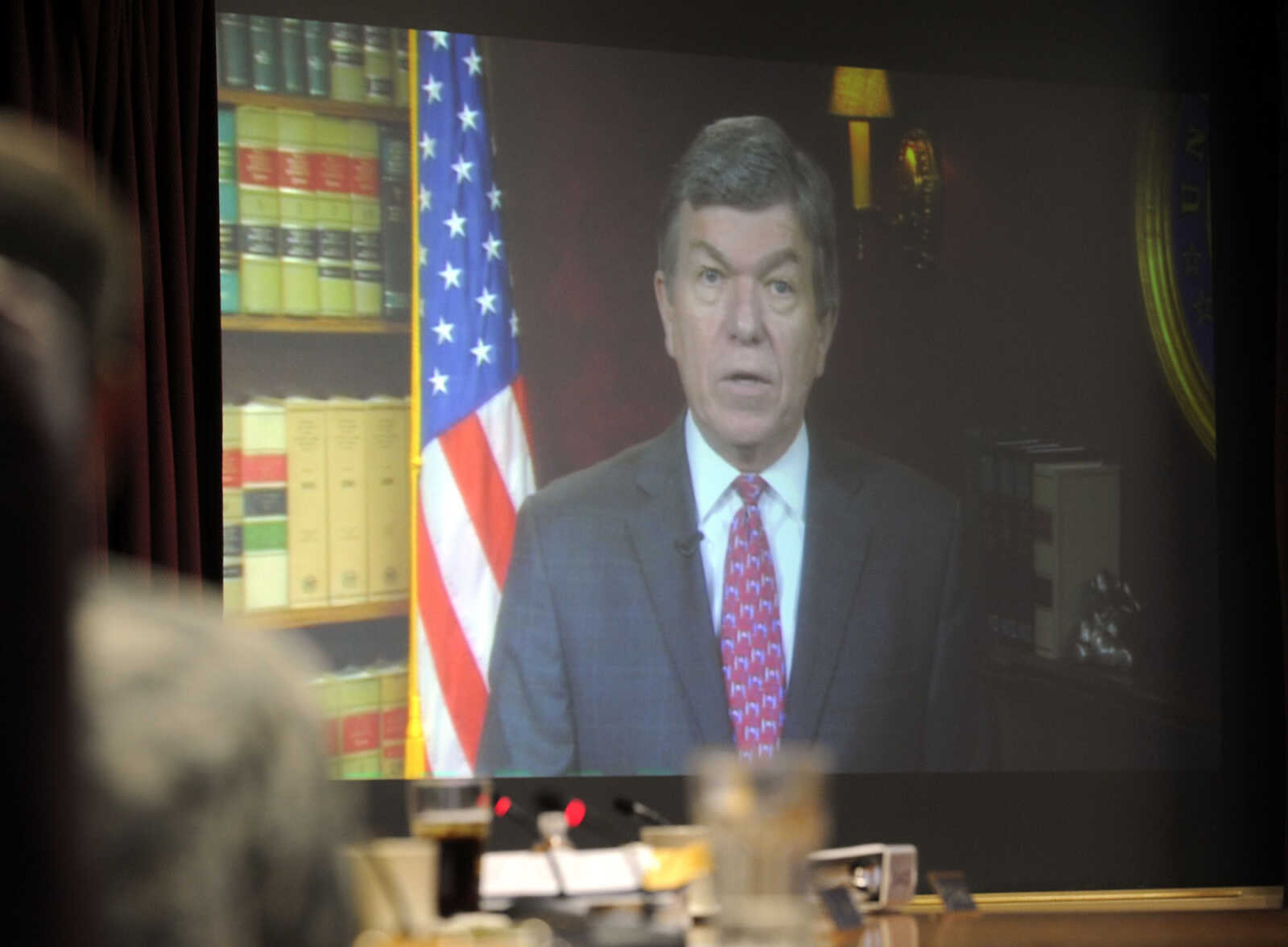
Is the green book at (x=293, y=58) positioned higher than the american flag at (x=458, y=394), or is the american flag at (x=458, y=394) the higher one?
the green book at (x=293, y=58)

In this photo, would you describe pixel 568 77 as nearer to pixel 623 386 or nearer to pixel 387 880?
pixel 623 386

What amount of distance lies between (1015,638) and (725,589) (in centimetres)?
95

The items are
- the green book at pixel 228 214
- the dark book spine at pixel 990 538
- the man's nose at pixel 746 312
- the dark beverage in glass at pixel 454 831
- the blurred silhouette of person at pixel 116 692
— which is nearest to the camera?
the blurred silhouette of person at pixel 116 692

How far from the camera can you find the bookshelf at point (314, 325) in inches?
167

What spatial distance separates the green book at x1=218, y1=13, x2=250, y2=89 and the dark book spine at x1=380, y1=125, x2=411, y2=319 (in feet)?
1.34

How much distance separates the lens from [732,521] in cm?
459

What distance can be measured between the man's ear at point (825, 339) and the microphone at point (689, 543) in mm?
604

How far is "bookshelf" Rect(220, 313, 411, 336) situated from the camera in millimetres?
4242

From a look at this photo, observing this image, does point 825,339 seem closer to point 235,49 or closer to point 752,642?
point 752,642

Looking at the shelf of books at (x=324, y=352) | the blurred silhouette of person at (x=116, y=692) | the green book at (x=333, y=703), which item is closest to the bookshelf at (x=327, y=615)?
the shelf of books at (x=324, y=352)

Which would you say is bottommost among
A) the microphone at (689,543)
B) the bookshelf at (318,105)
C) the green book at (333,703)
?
the green book at (333,703)

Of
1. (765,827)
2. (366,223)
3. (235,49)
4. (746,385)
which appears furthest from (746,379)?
(765,827)

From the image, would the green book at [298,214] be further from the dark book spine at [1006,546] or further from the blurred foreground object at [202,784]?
the blurred foreground object at [202,784]

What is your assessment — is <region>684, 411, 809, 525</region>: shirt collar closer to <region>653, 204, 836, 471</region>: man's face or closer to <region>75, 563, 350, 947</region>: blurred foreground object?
<region>653, 204, 836, 471</region>: man's face
